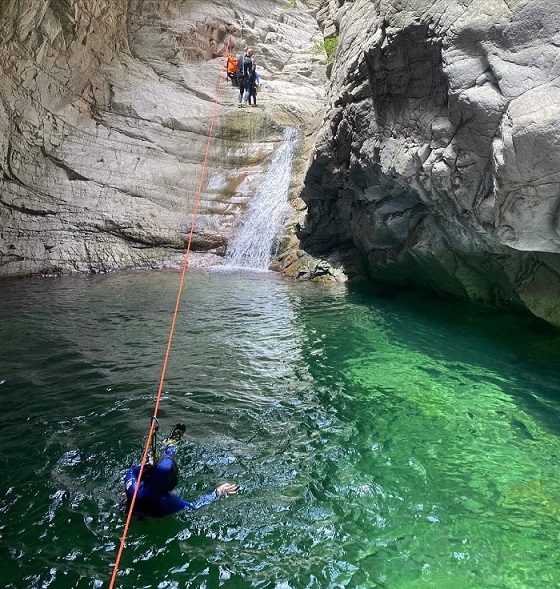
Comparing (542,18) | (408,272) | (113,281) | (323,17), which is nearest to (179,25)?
(323,17)

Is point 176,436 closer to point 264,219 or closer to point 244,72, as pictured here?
point 264,219

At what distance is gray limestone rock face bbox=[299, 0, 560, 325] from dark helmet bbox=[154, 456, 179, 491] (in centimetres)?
495

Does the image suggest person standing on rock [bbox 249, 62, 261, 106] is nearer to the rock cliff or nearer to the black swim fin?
the rock cliff

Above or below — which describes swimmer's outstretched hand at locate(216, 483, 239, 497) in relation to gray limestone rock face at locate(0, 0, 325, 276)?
below

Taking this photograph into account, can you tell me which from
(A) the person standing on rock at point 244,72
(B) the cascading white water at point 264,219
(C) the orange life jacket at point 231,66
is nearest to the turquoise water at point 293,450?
(B) the cascading white water at point 264,219

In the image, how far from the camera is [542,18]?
17.0 ft

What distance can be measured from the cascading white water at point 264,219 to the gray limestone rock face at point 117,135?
519 millimetres

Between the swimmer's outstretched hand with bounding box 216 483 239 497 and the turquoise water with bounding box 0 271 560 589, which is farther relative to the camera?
the swimmer's outstretched hand with bounding box 216 483 239 497

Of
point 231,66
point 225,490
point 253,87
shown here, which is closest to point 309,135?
point 253,87

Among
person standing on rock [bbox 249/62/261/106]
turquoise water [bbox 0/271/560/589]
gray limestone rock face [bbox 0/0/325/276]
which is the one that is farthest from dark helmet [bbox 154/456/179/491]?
person standing on rock [bbox 249/62/261/106]

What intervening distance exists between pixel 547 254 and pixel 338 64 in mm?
7473

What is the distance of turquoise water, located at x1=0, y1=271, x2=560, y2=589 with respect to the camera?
138 inches

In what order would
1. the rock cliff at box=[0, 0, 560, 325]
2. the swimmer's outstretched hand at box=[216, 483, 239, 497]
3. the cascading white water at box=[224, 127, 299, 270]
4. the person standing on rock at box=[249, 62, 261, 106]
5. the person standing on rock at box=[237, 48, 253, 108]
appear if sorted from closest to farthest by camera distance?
the swimmer's outstretched hand at box=[216, 483, 239, 497] → the rock cliff at box=[0, 0, 560, 325] → the cascading white water at box=[224, 127, 299, 270] → the person standing on rock at box=[237, 48, 253, 108] → the person standing on rock at box=[249, 62, 261, 106]

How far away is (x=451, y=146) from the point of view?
6.98 meters
